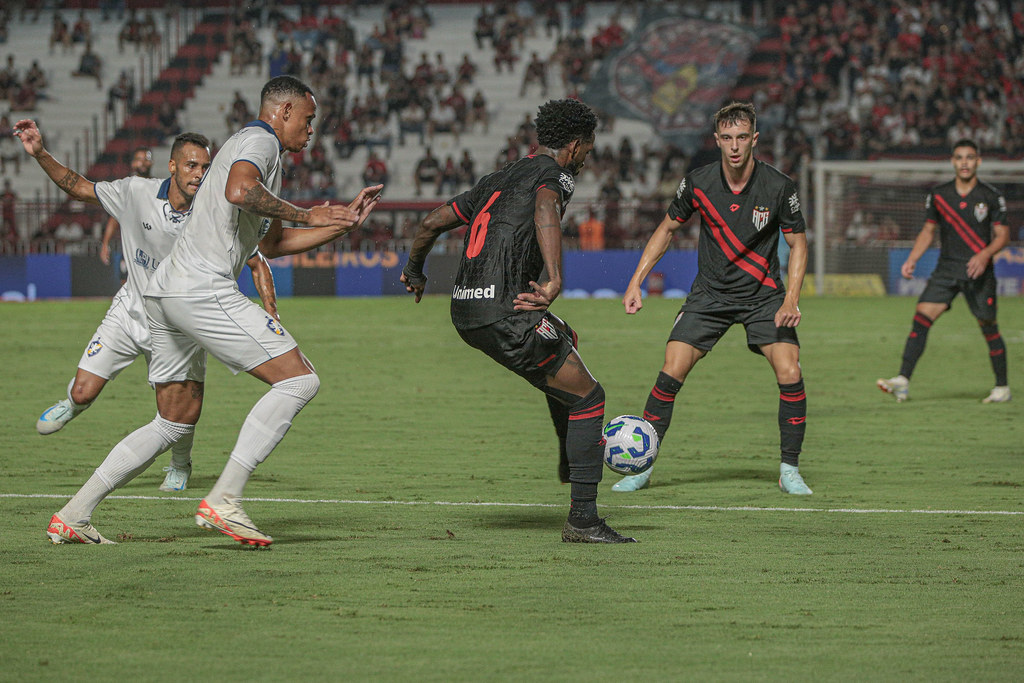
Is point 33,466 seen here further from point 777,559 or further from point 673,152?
point 673,152

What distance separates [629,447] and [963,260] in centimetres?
714

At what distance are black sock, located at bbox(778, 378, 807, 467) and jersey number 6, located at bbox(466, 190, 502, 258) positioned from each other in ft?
8.46

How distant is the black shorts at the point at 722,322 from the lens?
807 centimetres

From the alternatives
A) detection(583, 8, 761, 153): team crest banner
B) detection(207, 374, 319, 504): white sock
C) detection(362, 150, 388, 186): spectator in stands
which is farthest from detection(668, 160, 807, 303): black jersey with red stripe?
detection(583, 8, 761, 153): team crest banner

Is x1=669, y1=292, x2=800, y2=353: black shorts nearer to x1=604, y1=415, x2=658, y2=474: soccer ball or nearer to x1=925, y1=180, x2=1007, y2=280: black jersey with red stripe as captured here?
x1=604, y1=415, x2=658, y2=474: soccer ball

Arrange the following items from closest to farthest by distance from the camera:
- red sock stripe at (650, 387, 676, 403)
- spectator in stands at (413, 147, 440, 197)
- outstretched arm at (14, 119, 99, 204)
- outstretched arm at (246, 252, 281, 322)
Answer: outstretched arm at (14, 119, 99, 204), red sock stripe at (650, 387, 676, 403), outstretched arm at (246, 252, 281, 322), spectator in stands at (413, 147, 440, 197)

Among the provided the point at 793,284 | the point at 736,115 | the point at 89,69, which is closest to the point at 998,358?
the point at 793,284

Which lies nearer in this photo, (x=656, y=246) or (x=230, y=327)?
(x=230, y=327)

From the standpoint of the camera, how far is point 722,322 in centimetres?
823

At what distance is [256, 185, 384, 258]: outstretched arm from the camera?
577cm

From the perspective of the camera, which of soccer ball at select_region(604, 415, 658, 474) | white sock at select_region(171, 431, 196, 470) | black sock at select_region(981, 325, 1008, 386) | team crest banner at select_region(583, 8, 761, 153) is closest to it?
soccer ball at select_region(604, 415, 658, 474)

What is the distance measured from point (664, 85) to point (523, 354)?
32.6 metres

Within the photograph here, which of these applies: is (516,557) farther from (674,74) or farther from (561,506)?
(674,74)

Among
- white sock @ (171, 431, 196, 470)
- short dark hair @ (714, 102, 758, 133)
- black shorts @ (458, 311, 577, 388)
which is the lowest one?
white sock @ (171, 431, 196, 470)
